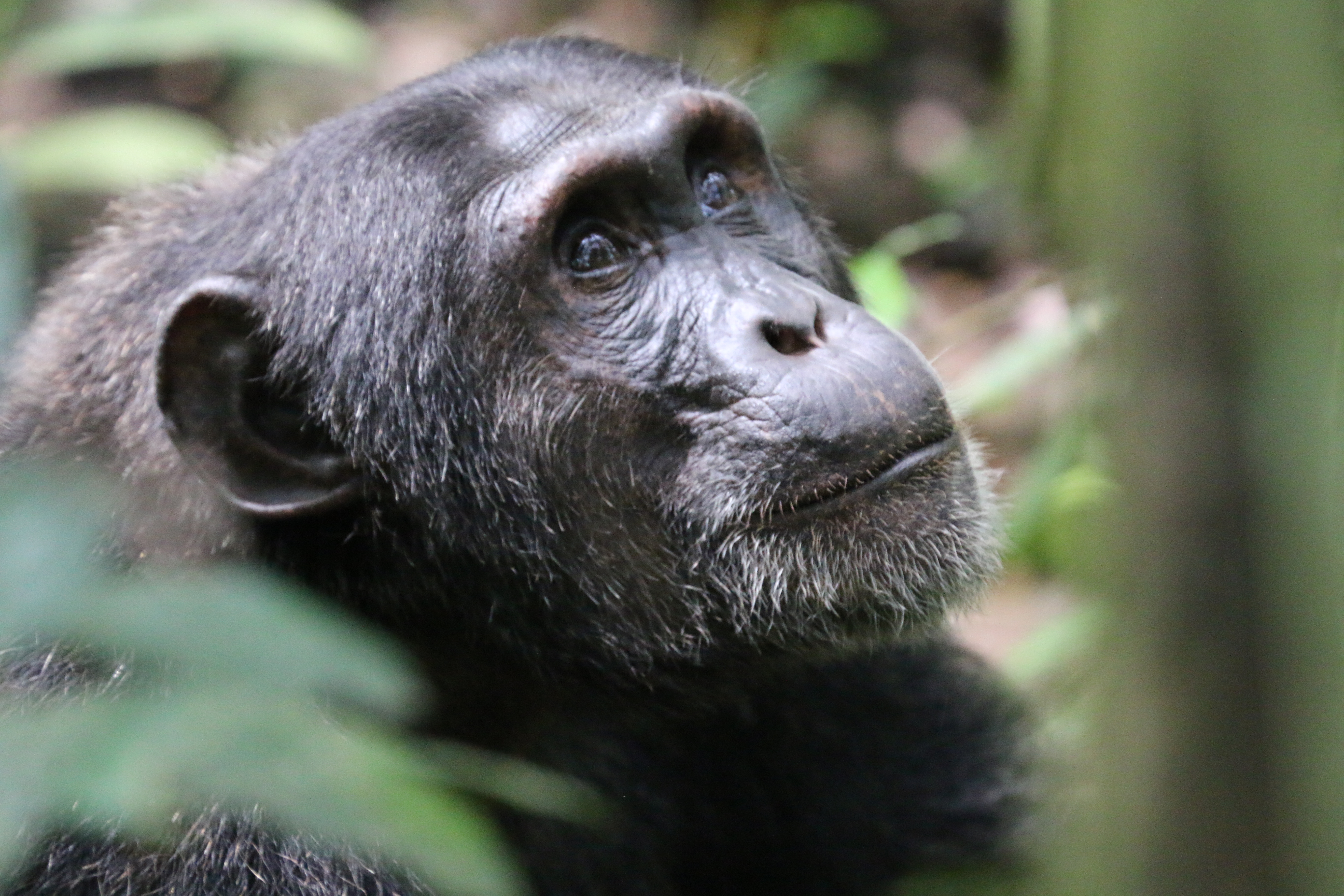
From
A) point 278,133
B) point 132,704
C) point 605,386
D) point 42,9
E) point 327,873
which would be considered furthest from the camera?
point 42,9

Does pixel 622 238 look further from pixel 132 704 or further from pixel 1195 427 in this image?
pixel 1195 427

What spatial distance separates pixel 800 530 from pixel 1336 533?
2.74 meters

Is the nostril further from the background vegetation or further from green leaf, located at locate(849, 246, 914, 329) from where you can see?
green leaf, located at locate(849, 246, 914, 329)

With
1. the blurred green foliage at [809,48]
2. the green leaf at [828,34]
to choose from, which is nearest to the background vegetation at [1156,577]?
the blurred green foliage at [809,48]

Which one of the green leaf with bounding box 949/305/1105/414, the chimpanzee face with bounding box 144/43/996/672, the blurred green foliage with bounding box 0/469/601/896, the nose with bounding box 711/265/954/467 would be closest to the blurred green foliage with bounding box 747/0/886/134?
the green leaf with bounding box 949/305/1105/414

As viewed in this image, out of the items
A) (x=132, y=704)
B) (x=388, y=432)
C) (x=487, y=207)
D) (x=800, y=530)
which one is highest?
(x=487, y=207)

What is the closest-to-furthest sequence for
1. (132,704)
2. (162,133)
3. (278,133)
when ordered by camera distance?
1. (132,704)
2. (278,133)
3. (162,133)

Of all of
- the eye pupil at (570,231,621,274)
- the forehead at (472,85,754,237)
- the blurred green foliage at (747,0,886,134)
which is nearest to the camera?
the forehead at (472,85,754,237)

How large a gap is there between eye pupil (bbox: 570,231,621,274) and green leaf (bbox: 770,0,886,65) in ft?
17.2

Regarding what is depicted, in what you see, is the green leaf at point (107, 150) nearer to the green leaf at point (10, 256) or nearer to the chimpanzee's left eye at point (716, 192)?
the chimpanzee's left eye at point (716, 192)

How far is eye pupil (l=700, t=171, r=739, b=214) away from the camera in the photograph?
15.8 ft

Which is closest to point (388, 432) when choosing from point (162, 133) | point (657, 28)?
point (162, 133)

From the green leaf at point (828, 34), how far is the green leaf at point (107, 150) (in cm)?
384

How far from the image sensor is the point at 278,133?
6.85 metres
